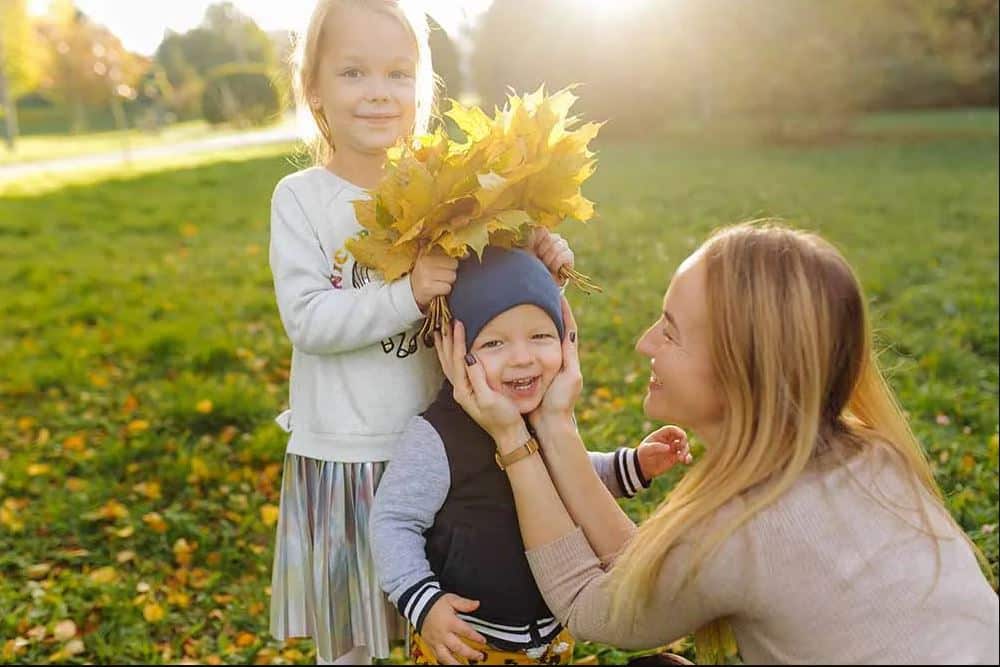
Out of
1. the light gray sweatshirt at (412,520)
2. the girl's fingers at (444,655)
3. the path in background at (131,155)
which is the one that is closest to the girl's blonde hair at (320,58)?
the light gray sweatshirt at (412,520)

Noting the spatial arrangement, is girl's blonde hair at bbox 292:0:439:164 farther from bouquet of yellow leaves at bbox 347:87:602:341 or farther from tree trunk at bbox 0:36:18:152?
tree trunk at bbox 0:36:18:152

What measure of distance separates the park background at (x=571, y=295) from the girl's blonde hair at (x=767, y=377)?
129 cm

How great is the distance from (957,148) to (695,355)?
12.6 metres

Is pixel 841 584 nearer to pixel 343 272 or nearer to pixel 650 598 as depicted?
pixel 650 598

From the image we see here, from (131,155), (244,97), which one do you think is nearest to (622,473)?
(131,155)

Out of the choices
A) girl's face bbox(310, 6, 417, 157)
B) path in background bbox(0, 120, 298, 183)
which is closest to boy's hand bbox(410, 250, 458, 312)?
girl's face bbox(310, 6, 417, 157)

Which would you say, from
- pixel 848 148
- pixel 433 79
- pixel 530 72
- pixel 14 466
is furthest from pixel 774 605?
pixel 530 72

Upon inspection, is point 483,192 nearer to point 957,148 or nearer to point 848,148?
point 957,148

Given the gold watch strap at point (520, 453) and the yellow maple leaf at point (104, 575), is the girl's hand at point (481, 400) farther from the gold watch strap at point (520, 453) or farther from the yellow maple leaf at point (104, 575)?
the yellow maple leaf at point (104, 575)

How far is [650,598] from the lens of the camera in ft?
5.34

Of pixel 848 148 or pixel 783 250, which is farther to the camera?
pixel 848 148

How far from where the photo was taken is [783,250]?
1.65 metres

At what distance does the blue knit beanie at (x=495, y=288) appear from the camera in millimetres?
1861

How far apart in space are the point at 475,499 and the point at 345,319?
1.52ft
